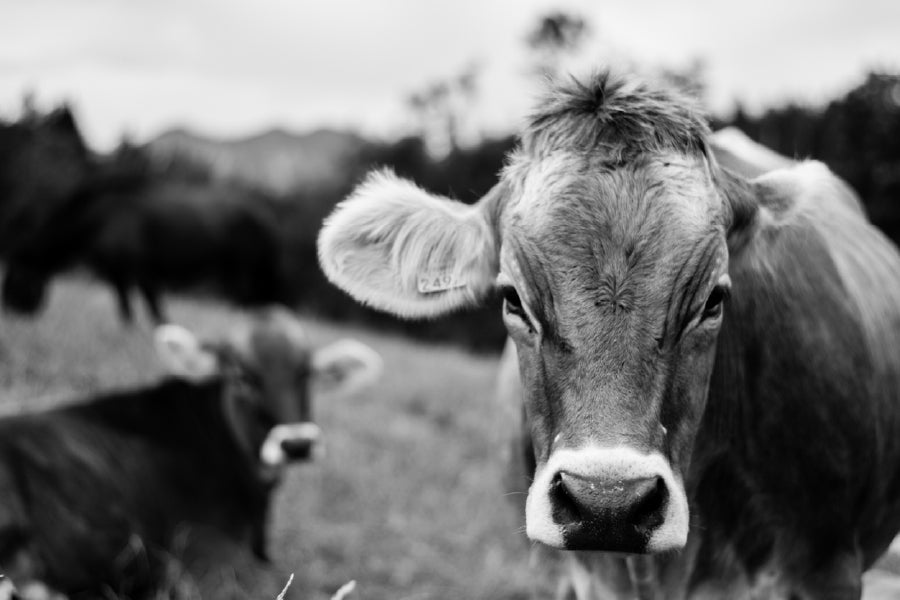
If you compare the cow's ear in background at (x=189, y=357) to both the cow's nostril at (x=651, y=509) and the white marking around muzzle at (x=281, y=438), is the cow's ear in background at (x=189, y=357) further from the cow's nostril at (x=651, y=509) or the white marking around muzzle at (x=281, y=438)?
the cow's nostril at (x=651, y=509)

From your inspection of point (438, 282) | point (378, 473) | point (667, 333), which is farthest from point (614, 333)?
point (378, 473)

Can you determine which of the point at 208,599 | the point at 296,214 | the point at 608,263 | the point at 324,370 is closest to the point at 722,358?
the point at 608,263

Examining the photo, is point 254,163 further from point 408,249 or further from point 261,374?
point 408,249

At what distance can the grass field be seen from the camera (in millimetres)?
5156

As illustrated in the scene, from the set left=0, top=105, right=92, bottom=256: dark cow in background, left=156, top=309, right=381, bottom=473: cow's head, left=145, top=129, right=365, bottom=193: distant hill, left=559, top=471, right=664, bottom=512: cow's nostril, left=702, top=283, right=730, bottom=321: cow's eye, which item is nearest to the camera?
left=559, top=471, right=664, bottom=512: cow's nostril

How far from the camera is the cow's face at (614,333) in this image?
1936 millimetres

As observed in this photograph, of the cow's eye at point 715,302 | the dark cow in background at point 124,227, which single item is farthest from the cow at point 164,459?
the dark cow in background at point 124,227

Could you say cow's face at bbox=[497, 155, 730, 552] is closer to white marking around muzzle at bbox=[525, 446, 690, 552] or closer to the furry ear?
white marking around muzzle at bbox=[525, 446, 690, 552]

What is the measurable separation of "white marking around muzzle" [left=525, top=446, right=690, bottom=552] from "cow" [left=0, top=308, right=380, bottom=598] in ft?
8.17

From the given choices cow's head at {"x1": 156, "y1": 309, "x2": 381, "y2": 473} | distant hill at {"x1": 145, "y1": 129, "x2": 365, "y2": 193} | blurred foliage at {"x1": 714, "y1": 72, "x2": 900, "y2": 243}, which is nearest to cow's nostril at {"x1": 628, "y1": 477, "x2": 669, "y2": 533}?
cow's head at {"x1": 156, "y1": 309, "x2": 381, "y2": 473}

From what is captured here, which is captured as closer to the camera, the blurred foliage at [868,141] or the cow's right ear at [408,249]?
the cow's right ear at [408,249]

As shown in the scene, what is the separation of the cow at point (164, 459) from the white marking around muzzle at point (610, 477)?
249 cm

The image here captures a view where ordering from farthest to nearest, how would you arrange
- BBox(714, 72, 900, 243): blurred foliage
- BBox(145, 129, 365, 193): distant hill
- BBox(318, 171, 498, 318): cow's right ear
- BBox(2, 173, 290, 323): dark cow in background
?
BBox(145, 129, 365, 193): distant hill
BBox(714, 72, 900, 243): blurred foliage
BBox(2, 173, 290, 323): dark cow in background
BBox(318, 171, 498, 318): cow's right ear

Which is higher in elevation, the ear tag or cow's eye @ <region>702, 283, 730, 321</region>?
cow's eye @ <region>702, 283, 730, 321</region>
